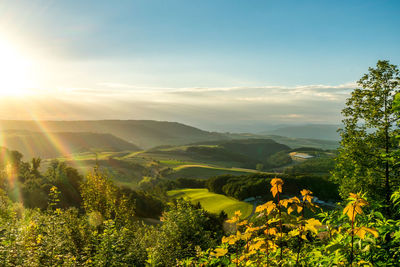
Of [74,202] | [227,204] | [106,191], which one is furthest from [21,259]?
Answer: [227,204]

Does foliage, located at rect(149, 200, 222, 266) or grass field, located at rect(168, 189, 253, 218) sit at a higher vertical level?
foliage, located at rect(149, 200, 222, 266)

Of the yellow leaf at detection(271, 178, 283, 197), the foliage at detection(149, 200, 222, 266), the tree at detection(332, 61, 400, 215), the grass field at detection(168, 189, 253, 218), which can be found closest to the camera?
the yellow leaf at detection(271, 178, 283, 197)

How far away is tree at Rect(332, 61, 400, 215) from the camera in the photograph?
16.1m

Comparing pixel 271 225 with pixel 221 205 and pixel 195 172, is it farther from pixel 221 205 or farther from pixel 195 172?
pixel 195 172

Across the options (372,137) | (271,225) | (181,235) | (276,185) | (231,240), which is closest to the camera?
(276,185)

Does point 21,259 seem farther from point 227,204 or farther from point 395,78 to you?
point 227,204

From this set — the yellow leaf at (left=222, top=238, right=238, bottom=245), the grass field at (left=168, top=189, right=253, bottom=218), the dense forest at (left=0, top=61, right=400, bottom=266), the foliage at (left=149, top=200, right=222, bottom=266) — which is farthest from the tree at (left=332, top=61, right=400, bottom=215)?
the grass field at (left=168, top=189, right=253, bottom=218)

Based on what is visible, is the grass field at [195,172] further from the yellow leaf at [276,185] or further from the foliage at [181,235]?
the yellow leaf at [276,185]

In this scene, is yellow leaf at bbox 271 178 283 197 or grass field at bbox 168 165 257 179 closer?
yellow leaf at bbox 271 178 283 197

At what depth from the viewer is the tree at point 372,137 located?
1612cm

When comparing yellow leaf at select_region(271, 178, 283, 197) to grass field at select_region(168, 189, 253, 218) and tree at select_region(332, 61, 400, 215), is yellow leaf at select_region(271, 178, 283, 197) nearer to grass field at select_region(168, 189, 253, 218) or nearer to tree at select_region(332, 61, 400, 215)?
tree at select_region(332, 61, 400, 215)

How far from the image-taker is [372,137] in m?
17.0

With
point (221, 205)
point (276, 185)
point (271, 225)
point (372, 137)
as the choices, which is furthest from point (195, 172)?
point (276, 185)

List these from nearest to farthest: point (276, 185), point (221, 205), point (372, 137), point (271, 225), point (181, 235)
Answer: point (276, 185)
point (271, 225)
point (181, 235)
point (372, 137)
point (221, 205)
